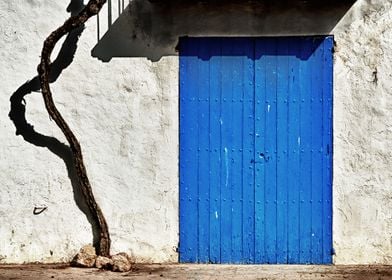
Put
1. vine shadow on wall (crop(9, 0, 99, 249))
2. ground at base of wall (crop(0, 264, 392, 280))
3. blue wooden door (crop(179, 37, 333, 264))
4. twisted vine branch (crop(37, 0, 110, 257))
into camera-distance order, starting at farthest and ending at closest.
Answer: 1. vine shadow on wall (crop(9, 0, 99, 249))
2. blue wooden door (crop(179, 37, 333, 264))
3. twisted vine branch (crop(37, 0, 110, 257))
4. ground at base of wall (crop(0, 264, 392, 280))

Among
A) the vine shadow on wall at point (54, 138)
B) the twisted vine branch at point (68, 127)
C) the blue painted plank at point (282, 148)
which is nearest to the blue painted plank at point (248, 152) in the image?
the blue painted plank at point (282, 148)

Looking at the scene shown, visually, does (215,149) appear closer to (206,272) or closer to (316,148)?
(316,148)

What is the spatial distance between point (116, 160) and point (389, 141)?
291cm

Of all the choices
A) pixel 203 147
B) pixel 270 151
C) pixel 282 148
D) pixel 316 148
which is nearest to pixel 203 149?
pixel 203 147

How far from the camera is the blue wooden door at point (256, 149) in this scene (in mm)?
8227

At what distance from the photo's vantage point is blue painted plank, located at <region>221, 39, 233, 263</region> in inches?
325

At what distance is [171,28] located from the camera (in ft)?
27.3

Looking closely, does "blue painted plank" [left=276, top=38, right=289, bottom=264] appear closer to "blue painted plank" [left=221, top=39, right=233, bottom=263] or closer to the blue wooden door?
the blue wooden door

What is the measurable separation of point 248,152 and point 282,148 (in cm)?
36

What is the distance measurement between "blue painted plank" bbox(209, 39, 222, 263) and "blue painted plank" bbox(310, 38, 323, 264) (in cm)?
99

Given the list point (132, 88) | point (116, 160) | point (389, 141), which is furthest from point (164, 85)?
point (389, 141)

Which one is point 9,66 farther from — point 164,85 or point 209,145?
point 209,145

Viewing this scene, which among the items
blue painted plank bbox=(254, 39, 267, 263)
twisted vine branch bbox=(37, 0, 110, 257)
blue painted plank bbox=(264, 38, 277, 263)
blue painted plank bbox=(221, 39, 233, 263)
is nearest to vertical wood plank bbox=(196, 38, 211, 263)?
blue painted plank bbox=(221, 39, 233, 263)

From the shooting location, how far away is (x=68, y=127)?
8242mm
